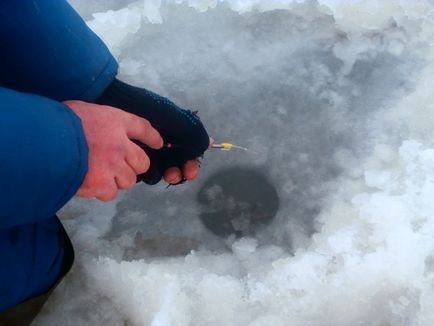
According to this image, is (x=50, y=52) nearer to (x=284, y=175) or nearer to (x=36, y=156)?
(x=36, y=156)

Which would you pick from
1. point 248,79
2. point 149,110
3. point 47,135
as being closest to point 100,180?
point 47,135

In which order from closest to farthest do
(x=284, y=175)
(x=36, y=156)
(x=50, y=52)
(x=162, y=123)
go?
(x=36, y=156)
(x=50, y=52)
(x=162, y=123)
(x=284, y=175)

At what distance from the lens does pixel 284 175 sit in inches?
53.1

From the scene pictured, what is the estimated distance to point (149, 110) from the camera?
1.08 m

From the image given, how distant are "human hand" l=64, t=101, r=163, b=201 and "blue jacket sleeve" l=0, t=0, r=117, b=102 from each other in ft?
0.30

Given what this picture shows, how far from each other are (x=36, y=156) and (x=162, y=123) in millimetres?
379

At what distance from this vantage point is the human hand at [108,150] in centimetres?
83

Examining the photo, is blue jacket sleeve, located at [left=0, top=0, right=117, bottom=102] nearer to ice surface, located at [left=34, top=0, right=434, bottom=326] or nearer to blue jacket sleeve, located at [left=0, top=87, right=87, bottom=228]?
blue jacket sleeve, located at [left=0, top=87, right=87, bottom=228]

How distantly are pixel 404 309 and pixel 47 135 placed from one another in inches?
33.4

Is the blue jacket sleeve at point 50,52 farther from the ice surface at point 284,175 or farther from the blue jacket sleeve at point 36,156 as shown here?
the ice surface at point 284,175

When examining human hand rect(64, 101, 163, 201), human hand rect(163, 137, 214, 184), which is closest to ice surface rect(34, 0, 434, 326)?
human hand rect(163, 137, 214, 184)

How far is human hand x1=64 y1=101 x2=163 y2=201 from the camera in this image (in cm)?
83

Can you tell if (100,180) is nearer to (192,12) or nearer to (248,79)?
(248,79)

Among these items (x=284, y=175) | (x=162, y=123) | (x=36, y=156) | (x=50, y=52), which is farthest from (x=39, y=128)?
(x=284, y=175)
